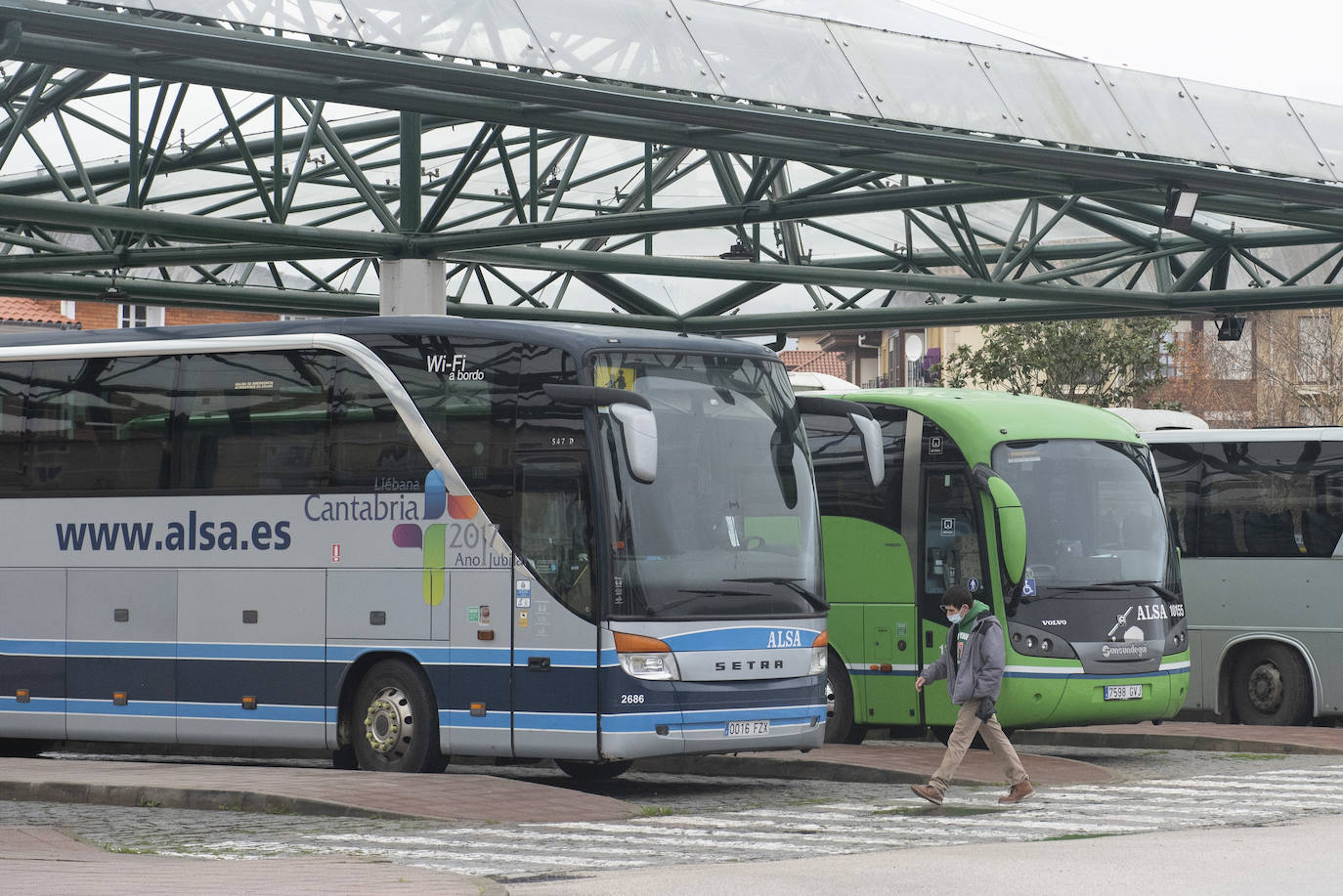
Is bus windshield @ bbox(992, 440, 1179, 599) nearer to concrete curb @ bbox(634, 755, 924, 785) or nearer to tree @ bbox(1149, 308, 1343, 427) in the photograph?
concrete curb @ bbox(634, 755, 924, 785)

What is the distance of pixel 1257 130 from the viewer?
19.8 metres

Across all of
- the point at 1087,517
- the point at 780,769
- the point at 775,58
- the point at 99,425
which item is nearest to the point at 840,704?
the point at 780,769

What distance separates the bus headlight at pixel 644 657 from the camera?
1435 cm

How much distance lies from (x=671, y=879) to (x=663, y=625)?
446cm

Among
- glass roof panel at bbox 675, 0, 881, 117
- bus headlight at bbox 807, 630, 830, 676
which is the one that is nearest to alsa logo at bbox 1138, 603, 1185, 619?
bus headlight at bbox 807, 630, 830, 676

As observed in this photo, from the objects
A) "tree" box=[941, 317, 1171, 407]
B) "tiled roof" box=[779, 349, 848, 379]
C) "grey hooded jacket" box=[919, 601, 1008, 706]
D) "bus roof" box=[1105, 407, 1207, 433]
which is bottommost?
"grey hooded jacket" box=[919, 601, 1008, 706]

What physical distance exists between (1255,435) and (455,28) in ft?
34.6

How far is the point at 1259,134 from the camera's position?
19688 mm

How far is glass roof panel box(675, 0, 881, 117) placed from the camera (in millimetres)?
16047

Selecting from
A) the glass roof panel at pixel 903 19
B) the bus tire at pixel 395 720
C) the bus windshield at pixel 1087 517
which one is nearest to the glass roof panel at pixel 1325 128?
the glass roof panel at pixel 903 19

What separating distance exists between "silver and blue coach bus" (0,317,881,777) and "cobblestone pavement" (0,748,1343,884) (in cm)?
81

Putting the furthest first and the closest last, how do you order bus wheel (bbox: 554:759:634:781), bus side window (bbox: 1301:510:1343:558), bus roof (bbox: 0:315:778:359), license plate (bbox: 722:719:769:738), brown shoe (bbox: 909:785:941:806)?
1. bus side window (bbox: 1301:510:1343:558)
2. bus wheel (bbox: 554:759:634:781)
3. bus roof (bbox: 0:315:778:359)
4. license plate (bbox: 722:719:769:738)
5. brown shoe (bbox: 909:785:941:806)

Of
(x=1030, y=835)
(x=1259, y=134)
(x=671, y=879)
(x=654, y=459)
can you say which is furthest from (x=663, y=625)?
(x=1259, y=134)

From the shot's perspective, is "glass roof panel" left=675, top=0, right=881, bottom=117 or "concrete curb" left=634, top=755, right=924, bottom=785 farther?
"glass roof panel" left=675, top=0, right=881, bottom=117
